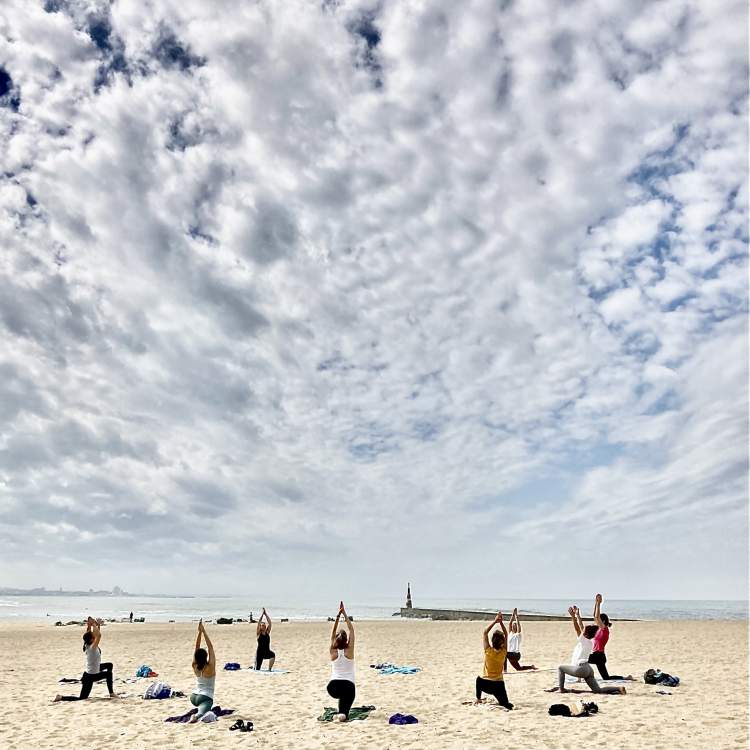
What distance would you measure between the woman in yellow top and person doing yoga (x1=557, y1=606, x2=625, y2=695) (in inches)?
72.1

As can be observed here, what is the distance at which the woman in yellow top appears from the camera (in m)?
11.6

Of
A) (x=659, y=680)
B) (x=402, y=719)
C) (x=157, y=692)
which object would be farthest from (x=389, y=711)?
(x=659, y=680)

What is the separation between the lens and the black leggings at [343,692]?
442 inches

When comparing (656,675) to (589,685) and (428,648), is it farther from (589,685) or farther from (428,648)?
(428,648)

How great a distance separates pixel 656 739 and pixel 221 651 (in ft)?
67.6

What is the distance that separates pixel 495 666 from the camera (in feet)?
38.9

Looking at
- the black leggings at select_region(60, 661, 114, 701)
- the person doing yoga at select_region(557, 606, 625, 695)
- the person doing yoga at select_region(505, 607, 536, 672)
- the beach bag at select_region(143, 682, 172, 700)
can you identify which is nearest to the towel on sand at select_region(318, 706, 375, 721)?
the beach bag at select_region(143, 682, 172, 700)

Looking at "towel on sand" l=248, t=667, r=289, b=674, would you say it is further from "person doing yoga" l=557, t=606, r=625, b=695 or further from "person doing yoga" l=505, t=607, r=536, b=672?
"person doing yoga" l=557, t=606, r=625, b=695

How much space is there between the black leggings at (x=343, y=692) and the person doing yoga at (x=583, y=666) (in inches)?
190

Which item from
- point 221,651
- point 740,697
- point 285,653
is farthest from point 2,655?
point 740,697

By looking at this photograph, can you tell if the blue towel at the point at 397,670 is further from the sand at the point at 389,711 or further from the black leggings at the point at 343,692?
the black leggings at the point at 343,692

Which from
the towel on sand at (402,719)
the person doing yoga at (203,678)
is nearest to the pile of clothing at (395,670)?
the towel on sand at (402,719)

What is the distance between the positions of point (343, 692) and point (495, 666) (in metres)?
3.02

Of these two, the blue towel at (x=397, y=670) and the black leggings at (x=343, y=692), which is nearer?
the black leggings at (x=343, y=692)
